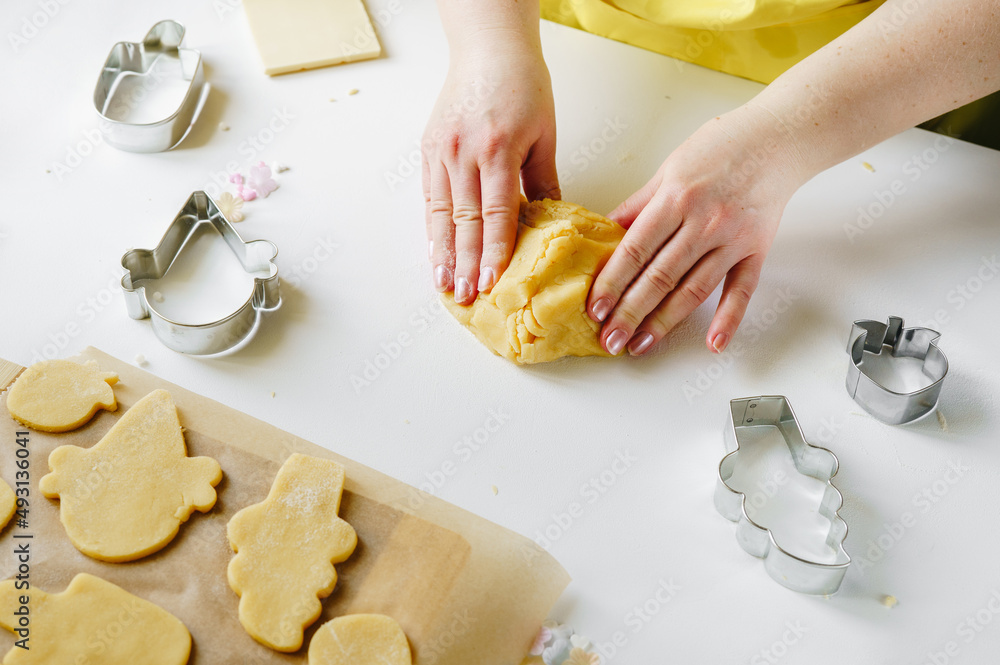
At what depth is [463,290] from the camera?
1214 mm

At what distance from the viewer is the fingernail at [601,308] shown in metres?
1.18

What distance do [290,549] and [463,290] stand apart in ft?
1.46

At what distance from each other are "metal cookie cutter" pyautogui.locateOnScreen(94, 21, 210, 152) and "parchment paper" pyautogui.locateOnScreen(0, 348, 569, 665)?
559 mm

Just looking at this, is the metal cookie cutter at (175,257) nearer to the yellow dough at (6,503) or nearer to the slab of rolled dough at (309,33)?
the yellow dough at (6,503)

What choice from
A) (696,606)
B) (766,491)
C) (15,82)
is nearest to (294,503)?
(696,606)

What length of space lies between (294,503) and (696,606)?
50 centimetres

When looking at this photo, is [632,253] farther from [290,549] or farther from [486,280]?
[290,549]

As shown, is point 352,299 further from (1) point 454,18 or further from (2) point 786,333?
(2) point 786,333

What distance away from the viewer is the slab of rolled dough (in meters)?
1.58

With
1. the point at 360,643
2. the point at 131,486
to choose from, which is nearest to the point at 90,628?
the point at 131,486

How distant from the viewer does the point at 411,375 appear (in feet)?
3.93

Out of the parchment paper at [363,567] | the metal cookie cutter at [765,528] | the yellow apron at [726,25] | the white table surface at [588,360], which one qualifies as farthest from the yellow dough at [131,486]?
the yellow apron at [726,25]

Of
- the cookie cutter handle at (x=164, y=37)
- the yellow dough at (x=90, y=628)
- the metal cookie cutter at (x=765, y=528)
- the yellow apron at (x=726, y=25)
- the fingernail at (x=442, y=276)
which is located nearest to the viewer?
the yellow dough at (x=90, y=628)

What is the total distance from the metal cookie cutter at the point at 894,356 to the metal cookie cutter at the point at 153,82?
1.17m
